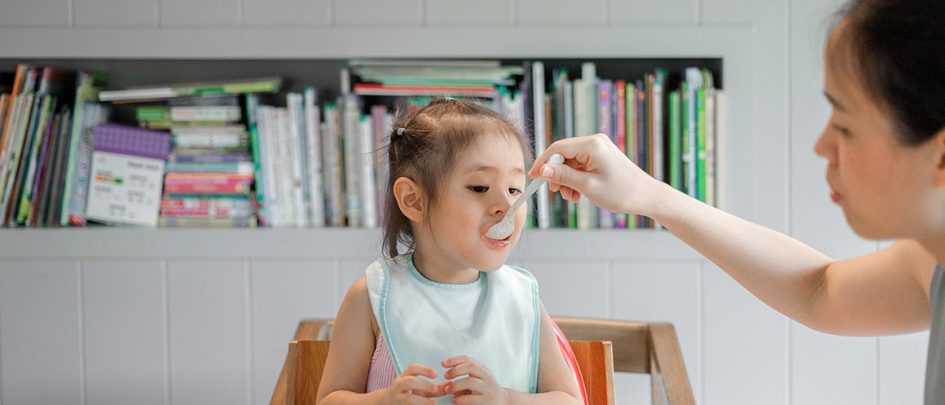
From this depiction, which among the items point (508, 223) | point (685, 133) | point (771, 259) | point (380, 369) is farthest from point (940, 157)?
point (685, 133)

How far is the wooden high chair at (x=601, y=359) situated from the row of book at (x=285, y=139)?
0.69 m

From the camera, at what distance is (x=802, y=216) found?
2.56 metres

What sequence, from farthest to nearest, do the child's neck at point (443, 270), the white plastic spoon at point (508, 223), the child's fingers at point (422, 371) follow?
1. the child's neck at point (443, 270)
2. the white plastic spoon at point (508, 223)
3. the child's fingers at point (422, 371)

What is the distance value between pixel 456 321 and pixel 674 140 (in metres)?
1.17

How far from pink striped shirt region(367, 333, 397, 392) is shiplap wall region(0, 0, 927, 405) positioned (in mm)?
1027

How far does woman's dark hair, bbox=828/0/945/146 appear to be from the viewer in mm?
1012

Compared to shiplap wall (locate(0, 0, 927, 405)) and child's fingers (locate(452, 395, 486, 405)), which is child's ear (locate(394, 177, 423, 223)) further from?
shiplap wall (locate(0, 0, 927, 405))

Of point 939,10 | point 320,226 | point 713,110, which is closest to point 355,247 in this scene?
point 320,226

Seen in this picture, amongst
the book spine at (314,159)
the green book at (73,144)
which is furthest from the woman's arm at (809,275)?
the green book at (73,144)

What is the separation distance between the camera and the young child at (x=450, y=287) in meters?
1.46

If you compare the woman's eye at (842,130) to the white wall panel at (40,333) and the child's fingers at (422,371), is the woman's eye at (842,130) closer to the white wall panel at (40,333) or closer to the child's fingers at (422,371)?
the child's fingers at (422,371)

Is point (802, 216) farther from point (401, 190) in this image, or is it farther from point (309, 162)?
point (401, 190)

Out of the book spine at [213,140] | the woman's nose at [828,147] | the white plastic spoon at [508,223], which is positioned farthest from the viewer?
the book spine at [213,140]

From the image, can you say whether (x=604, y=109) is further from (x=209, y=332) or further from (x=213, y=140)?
(x=209, y=332)
